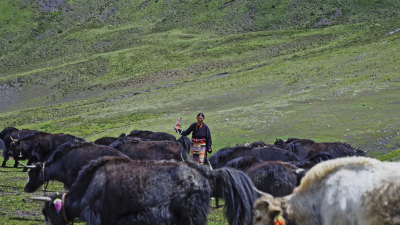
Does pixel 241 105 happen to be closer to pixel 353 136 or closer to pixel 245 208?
pixel 353 136

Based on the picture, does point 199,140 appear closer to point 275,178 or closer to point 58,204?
point 275,178

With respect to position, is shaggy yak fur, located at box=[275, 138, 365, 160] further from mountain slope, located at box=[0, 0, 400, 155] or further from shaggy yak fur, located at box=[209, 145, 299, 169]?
mountain slope, located at box=[0, 0, 400, 155]

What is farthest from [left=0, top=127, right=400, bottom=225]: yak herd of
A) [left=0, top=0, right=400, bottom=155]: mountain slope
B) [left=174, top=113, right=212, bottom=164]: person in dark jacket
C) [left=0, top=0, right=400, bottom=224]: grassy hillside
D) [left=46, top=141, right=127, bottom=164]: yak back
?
[left=0, top=0, right=400, bottom=155]: mountain slope

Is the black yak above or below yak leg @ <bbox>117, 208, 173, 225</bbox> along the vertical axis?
below

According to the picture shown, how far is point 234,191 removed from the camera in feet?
30.2

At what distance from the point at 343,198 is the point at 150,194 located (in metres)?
3.67

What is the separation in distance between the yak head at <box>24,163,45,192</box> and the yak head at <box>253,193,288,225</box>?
863 cm

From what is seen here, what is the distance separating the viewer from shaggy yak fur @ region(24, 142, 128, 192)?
45.1ft

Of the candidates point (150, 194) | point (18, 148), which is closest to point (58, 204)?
point (150, 194)

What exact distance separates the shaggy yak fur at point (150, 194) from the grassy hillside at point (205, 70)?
3898 millimetres

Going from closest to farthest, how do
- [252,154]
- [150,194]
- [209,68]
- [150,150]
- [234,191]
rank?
[150,194] → [234,191] → [252,154] → [150,150] → [209,68]

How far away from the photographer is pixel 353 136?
96.7ft

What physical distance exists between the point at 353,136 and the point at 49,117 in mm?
43286

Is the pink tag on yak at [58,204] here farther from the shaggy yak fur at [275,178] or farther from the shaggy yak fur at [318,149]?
the shaggy yak fur at [318,149]
